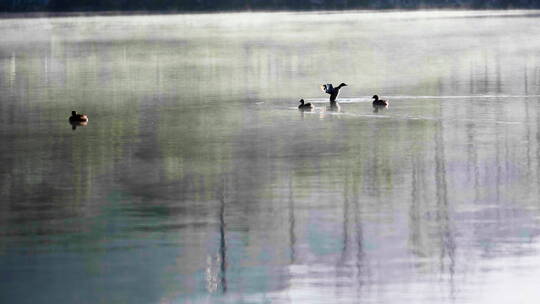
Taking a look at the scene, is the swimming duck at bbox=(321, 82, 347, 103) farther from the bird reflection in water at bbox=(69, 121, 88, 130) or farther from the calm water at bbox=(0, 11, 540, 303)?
the bird reflection in water at bbox=(69, 121, 88, 130)

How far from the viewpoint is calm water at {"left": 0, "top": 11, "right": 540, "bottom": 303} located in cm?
1425

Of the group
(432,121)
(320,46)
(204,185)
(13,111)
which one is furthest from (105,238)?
(320,46)

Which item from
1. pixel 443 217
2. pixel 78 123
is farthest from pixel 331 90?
pixel 443 217

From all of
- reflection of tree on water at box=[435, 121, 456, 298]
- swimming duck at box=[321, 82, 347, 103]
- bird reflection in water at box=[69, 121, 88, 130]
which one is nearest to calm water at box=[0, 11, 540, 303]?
reflection of tree on water at box=[435, 121, 456, 298]

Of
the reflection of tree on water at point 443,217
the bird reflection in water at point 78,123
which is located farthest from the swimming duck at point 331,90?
the reflection of tree on water at point 443,217

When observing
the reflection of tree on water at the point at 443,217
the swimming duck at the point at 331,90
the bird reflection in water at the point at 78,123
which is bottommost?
the reflection of tree on water at the point at 443,217

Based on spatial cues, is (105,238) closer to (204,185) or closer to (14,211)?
(14,211)

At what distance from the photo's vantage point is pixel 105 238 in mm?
16688

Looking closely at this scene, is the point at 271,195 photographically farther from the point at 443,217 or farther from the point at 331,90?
the point at 331,90

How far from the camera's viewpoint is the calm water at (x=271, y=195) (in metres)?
14.2

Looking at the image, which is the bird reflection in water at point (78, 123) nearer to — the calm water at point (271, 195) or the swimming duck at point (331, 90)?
the calm water at point (271, 195)

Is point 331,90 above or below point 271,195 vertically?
above

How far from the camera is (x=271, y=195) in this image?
19859 millimetres

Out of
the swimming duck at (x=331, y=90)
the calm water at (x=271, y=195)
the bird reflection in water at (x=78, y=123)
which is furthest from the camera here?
the swimming duck at (x=331, y=90)
